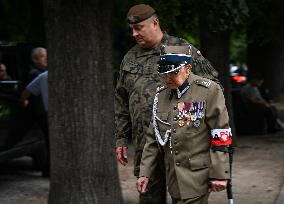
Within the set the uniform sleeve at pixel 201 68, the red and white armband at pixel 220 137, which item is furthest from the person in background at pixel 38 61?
the red and white armband at pixel 220 137

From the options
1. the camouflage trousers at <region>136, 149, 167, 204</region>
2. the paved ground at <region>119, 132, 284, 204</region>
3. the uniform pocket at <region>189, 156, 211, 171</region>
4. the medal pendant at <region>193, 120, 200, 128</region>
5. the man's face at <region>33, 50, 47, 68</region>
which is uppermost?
the man's face at <region>33, 50, 47, 68</region>

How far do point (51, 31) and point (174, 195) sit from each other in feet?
6.61

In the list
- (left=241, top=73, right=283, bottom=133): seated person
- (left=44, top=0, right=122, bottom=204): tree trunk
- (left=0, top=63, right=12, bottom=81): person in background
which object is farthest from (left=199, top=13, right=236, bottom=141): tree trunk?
(left=44, top=0, right=122, bottom=204): tree trunk

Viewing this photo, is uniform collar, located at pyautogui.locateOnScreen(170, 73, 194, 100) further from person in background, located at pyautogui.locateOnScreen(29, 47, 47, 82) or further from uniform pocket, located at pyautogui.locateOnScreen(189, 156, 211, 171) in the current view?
person in background, located at pyautogui.locateOnScreen(29, 47, 47, 82)

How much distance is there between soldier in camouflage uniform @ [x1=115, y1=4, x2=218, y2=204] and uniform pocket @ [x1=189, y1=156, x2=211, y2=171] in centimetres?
67

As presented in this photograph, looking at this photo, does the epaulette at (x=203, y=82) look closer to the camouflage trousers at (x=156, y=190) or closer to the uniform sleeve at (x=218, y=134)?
the uniform sleeve at (x=218, y=134)

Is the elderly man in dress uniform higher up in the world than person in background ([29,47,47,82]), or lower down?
lower down

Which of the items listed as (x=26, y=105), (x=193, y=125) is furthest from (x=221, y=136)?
(x=26, y=105)

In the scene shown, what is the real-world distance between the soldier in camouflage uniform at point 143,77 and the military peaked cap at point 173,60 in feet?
2.11

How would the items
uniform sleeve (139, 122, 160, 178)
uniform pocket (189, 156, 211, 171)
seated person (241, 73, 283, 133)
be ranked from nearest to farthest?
uniform pocket (189, 156, 211, 171) → uniform sleeve (139, 122, 160, 178) → seated person (241, 73, 283, 133)

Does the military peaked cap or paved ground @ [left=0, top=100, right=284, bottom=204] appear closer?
the military peaked cap

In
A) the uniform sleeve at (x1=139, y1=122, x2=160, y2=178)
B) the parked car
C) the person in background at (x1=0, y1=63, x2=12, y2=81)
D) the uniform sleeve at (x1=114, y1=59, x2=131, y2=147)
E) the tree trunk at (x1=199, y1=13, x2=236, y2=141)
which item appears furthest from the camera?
the tree trunk at (x1=199, y1=13, x2=236, y2=141)

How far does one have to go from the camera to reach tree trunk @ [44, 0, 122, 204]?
5.70 meters

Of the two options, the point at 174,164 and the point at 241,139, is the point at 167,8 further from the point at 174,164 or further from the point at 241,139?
the point at 174,164
